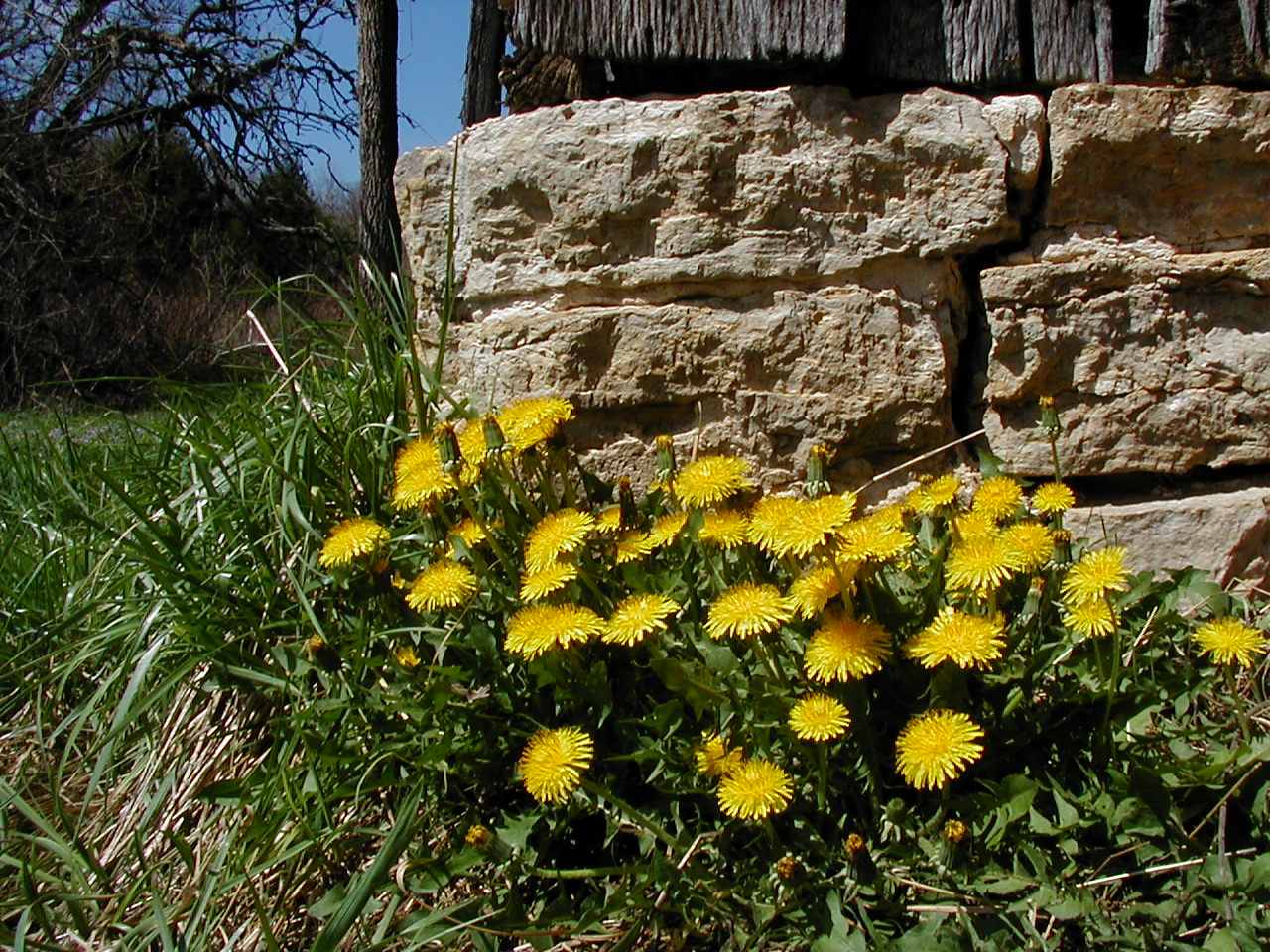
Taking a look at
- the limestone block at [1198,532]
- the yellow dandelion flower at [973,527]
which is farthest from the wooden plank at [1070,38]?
the yellow dandelion flower at [973,527]

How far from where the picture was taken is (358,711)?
5.90ft

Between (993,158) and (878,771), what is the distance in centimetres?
120

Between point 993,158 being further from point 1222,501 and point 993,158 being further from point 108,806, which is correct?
point 108,806

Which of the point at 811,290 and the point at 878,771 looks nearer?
the point at 878,771

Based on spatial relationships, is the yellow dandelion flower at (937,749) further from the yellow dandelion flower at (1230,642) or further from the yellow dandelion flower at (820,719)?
the yellow dandelion flower at (1230,642)

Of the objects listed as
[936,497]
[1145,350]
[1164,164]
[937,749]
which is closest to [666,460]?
[936,497]

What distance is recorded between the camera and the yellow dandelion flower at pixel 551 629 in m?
1.58

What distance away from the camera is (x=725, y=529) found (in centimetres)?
170

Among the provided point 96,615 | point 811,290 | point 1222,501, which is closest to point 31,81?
point 96,615

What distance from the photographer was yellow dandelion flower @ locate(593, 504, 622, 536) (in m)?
1.82

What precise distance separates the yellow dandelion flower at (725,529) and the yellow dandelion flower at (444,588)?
38 centimetres

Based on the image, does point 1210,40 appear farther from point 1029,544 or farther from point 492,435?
point 492,435

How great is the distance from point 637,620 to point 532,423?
0.43m

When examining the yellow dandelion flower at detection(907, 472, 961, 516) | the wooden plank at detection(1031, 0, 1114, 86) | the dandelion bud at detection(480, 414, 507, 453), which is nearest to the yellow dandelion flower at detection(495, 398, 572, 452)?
the dandelion bud at detection(480, 414, 507, 453)
